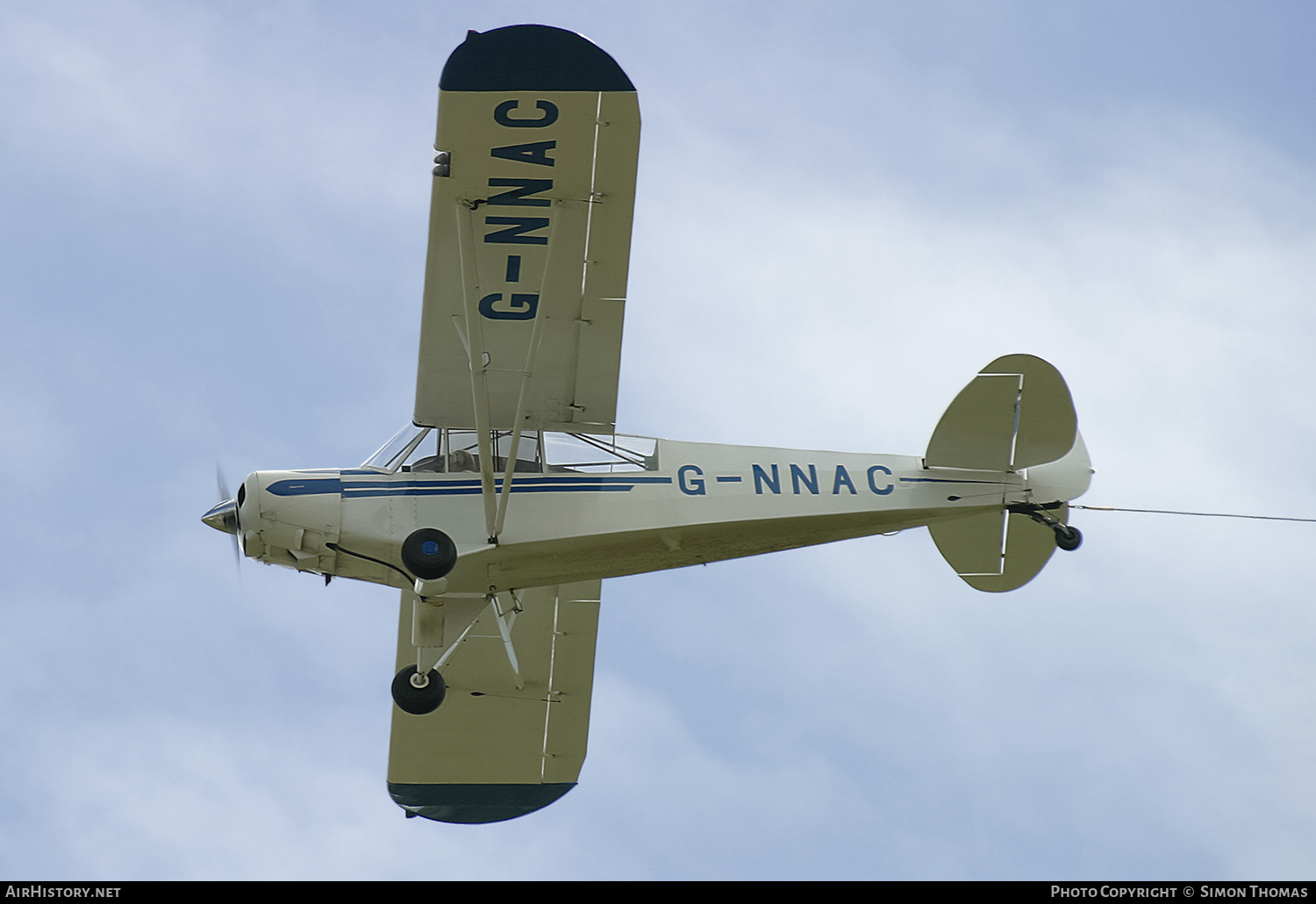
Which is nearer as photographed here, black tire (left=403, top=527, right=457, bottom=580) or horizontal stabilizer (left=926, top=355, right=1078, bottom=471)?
black tire (left=403, top=527, right=457, bottom=580)

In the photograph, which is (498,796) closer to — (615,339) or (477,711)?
(477,711)

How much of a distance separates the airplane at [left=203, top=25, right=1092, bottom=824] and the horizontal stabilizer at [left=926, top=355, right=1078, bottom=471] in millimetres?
13

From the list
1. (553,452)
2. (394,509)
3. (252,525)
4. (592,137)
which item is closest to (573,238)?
(592,137)

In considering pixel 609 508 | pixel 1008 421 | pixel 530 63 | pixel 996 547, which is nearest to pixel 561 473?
pixel 609 508

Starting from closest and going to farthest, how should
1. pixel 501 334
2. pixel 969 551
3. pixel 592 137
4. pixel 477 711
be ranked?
1. pixel 592 137
2. pixel 501 334
3. pixel 969 551
4. pixel 477 711

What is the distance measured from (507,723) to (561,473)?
3.55 metres

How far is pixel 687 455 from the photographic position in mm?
10750

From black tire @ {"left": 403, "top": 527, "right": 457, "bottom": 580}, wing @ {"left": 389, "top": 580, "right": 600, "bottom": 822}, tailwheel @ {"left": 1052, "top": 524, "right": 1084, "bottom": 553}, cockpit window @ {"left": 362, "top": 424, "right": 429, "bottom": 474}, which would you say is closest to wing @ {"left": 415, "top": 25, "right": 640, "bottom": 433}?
cockpit window @ {"left": 362, "top": 424, "right": 429, "bottom": 474}

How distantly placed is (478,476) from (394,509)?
653 mm

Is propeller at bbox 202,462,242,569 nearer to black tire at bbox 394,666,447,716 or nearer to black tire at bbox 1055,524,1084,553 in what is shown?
black tire at bbox 394,666,447,716

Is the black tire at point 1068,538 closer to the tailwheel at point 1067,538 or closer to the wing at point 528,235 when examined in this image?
the tailwheel at point 1067,538

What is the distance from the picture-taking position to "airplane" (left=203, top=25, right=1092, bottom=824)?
384 inches

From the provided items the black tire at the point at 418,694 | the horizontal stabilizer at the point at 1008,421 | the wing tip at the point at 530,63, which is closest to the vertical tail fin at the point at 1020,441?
the horizontal stabilizer at the point at 1008,421

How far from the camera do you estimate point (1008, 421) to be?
10492 millimetres
